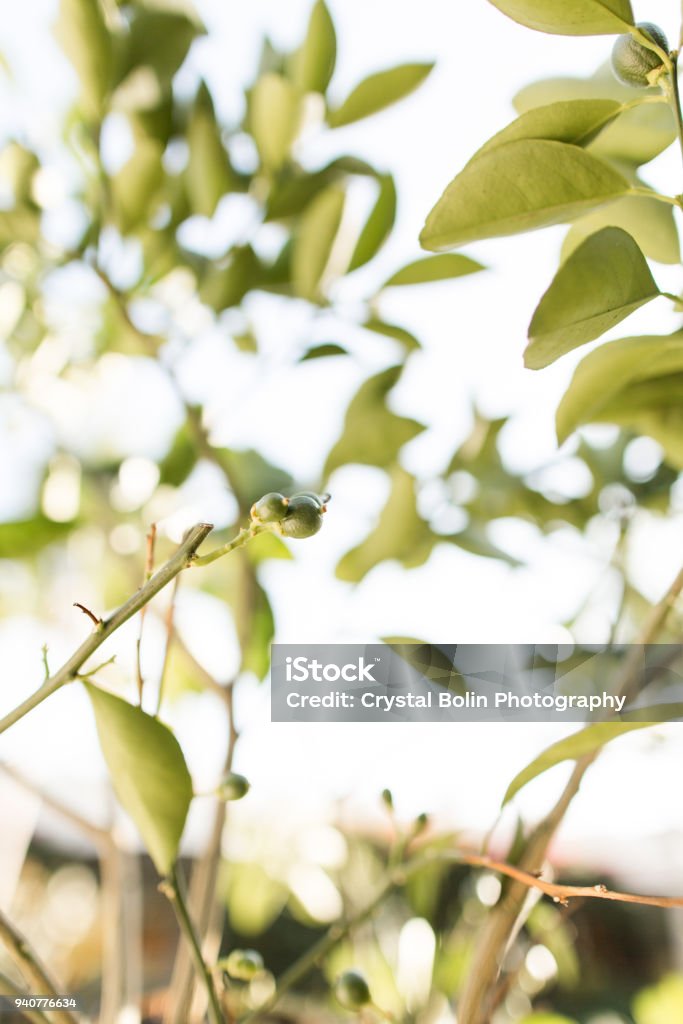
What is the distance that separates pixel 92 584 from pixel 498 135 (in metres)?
0.56

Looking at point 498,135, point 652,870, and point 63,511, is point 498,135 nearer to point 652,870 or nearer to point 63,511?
point 63,511

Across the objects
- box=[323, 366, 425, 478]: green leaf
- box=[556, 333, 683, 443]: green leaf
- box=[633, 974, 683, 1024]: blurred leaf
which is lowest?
box=[633, 974, 683, 1024]: blurred leaf

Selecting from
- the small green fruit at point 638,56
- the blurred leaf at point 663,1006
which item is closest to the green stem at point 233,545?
the small green fruit at point 638,56

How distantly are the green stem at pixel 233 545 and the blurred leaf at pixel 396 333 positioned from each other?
1.17 ft

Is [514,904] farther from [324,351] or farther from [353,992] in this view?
[324,351]

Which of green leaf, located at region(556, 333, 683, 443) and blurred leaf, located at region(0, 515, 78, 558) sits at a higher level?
green leaf, located at region(556, 333, 683, 443)

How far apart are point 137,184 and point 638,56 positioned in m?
0.37

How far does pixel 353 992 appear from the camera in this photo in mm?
356

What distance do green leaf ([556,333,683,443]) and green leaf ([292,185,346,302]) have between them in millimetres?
250

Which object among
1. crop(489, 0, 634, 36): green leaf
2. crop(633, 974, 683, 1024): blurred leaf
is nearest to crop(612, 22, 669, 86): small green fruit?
crop(489, 0, 634, 36): green leaf

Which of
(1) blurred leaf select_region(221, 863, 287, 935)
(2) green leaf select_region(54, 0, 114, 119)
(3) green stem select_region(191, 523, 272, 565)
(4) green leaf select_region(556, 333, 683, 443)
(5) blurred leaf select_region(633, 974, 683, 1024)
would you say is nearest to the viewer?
(3) green stem select_region(191, 523, 272, 565)

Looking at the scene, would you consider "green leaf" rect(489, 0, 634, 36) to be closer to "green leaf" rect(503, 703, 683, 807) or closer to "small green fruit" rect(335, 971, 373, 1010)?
"green leaf" rect(503, 703, 683, 807)

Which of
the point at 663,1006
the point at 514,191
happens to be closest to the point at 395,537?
the point at 514,191

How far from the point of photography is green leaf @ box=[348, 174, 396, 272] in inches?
21.1
